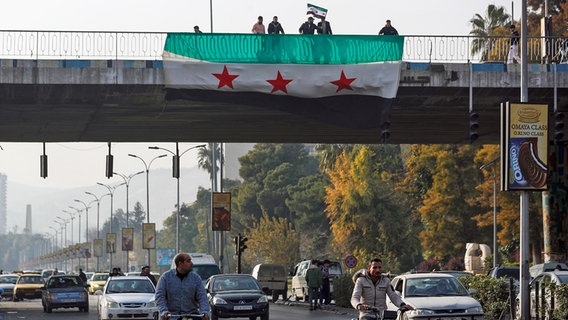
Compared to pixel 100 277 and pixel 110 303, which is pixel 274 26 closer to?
pixel 110 303

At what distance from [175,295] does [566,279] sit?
1796cm

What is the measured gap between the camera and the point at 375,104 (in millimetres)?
43219

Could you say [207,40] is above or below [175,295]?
above

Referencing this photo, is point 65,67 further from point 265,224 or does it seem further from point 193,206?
point 193,206

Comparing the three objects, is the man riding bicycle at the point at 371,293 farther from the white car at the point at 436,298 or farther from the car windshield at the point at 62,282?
the car windshield at the point at 62,282

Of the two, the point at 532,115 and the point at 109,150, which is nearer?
the point at 532,115

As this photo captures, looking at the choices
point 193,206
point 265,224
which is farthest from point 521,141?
point 193,206

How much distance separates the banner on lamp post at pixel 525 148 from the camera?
3234 centimetres

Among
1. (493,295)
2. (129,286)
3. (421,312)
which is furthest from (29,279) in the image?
(421,312)

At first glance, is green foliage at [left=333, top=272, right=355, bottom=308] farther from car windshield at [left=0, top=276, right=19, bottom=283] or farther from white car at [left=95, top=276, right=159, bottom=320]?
car windshield at [left=0, top=276, right=19, bottom=283]

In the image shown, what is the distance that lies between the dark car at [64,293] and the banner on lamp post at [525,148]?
20497 millimetres

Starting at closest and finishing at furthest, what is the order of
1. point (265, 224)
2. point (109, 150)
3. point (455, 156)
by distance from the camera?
point (109, 150)
point (455, 156)
point (265, 224)

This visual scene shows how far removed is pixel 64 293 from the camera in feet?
156

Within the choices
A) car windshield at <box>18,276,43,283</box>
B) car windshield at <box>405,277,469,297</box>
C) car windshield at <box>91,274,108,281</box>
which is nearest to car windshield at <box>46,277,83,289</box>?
car windshield at <box>18,276,43,283</box>
